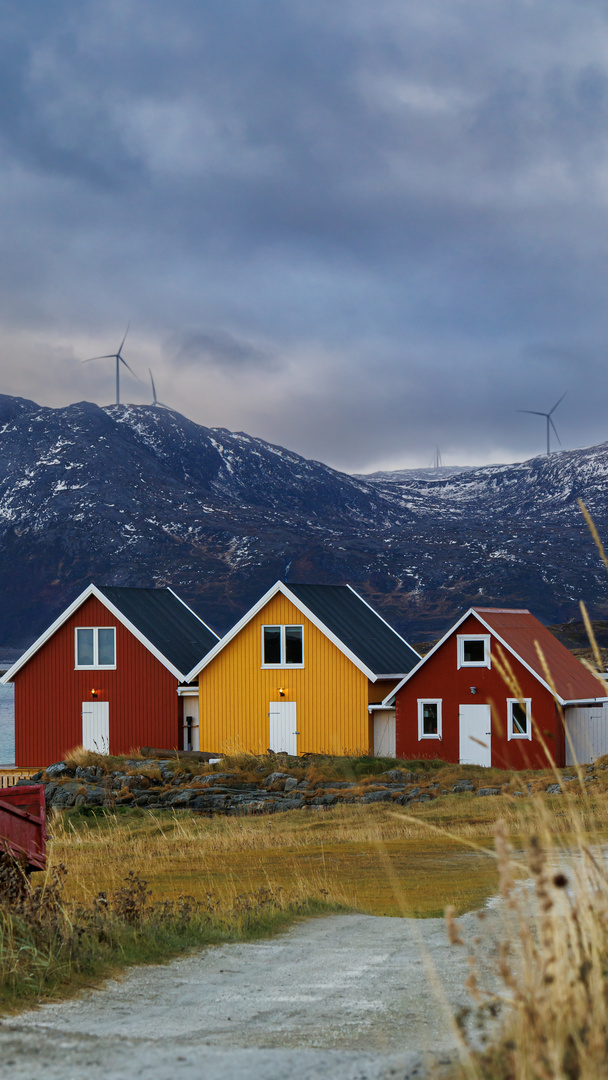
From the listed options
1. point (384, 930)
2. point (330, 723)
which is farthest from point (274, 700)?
point (384, 930)

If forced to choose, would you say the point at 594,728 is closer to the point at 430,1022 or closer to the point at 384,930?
the point at 384,930

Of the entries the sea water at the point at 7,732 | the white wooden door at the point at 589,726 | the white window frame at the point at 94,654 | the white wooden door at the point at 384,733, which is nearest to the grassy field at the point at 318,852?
the white wooden door at the point at 589,726

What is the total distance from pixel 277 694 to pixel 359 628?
15.1 feet

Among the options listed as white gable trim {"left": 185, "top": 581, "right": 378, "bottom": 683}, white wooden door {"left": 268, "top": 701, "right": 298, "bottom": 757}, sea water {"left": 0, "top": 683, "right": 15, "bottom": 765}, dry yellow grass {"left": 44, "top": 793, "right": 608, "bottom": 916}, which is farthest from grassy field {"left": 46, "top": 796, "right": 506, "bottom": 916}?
sea water {"left": 0, "top": 683, "right": 15, "bottom": 765}

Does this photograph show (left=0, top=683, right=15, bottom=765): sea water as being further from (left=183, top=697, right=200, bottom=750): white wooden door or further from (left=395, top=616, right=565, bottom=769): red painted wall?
(left=395, top=616, right=565, bottom=769): red painted wall

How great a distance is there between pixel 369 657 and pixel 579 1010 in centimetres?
4179

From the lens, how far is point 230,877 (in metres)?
15.5

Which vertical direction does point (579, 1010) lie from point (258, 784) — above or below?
above

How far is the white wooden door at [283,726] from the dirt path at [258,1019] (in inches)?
1416

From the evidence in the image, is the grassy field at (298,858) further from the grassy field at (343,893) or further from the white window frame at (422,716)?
the white window frame at (422,716)

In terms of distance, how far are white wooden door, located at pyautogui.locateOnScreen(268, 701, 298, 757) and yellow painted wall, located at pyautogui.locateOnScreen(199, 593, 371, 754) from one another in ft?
0.65

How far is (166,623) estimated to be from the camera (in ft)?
170

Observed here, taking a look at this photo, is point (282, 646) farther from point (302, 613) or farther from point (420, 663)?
point (420, 663)

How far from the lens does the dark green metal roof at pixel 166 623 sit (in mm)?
49406
